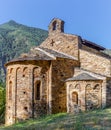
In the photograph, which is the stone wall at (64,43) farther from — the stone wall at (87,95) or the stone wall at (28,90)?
the stone wall at (87,95)

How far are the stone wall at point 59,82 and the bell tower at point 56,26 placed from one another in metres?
4.76

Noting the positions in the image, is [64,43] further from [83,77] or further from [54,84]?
[83,77]

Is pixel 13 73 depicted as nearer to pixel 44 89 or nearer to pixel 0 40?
pixel 44 89

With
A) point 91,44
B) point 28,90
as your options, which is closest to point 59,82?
point 28,90

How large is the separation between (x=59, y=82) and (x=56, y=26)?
7.08 metres

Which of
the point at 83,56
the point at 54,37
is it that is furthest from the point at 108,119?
the point at 54,37

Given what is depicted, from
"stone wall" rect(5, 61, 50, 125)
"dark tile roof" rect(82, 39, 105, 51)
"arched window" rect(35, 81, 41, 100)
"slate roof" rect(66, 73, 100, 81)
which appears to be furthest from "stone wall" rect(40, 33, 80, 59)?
"arched window" rect(35, 81, 41, 100)

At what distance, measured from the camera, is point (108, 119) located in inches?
563

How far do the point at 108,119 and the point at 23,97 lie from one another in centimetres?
1017

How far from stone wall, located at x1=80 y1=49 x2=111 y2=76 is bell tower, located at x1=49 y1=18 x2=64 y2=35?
3775 millimetres

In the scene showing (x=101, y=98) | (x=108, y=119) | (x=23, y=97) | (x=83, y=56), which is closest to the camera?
(x=108, y=119)

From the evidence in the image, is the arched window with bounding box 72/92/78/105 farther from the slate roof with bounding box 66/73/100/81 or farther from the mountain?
the mountain

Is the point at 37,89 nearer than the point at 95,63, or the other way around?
the point at 37,89

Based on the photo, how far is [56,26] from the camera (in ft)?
90.4
